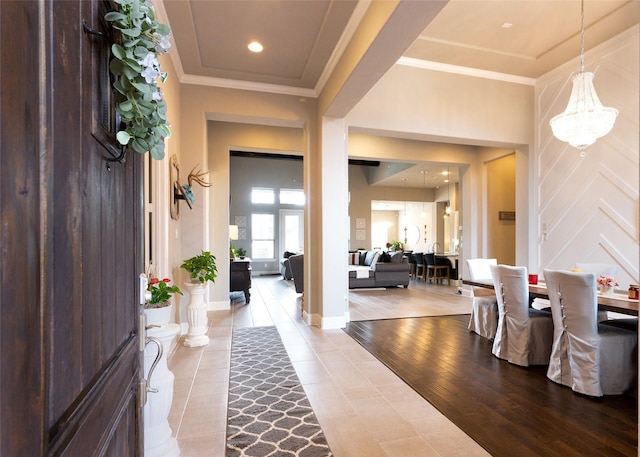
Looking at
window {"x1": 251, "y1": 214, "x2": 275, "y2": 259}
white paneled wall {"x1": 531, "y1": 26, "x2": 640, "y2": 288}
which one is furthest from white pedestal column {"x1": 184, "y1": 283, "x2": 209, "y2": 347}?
window {"x1": 251, "y1": 214, "x2": 275, "y2": 259}

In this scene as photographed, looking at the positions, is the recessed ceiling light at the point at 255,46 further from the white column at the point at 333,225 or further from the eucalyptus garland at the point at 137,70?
the eucalyptus garland at the point at 137,70

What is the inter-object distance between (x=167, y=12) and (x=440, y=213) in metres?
11.5

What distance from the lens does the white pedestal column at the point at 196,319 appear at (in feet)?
12.2

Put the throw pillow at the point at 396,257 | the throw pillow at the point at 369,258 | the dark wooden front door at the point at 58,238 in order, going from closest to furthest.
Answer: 1. the dark wooden front door at the point at 58,238
2. the throw pillow at the point at 396,257
3. the throw pillow at the point at 369,258

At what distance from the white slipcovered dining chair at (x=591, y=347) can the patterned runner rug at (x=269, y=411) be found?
7.03 feet

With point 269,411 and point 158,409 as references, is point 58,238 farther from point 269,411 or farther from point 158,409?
point 269,411

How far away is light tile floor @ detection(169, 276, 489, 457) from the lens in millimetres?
1915

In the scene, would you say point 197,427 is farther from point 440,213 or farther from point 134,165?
point 440,213

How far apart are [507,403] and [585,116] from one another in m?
3.13

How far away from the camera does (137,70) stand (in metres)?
0.80

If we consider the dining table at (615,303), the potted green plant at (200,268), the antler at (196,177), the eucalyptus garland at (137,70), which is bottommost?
the dining table at (615,303)

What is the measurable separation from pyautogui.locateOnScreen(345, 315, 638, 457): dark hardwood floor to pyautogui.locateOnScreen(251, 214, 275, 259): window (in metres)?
8.18

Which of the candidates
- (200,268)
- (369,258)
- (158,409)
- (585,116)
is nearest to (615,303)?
(585,116)

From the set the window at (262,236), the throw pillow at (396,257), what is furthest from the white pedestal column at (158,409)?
the window at (262,236)
